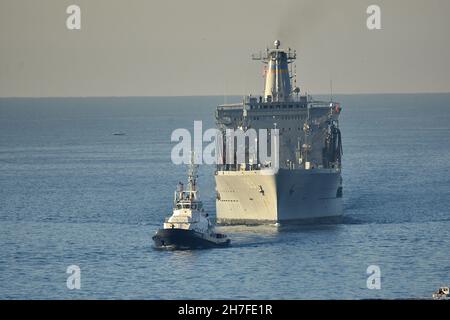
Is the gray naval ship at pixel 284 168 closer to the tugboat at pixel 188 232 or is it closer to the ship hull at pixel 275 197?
the ship hull at pixel 275 197

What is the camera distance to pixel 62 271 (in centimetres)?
6862

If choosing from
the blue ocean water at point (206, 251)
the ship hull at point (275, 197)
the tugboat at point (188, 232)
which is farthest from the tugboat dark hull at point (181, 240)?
the ship hull at point (275, 197)

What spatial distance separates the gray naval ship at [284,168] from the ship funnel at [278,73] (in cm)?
9

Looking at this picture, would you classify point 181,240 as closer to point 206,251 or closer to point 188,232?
point 188,232

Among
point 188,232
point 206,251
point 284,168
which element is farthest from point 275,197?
point 206,251

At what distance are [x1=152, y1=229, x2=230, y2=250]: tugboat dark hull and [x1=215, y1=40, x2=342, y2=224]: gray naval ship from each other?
10.7 metres

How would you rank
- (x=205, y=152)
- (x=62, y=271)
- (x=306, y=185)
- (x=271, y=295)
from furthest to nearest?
(x=205, y=152)
(x=306, y=185)
(x=62, y=271)
(x=271, y=295)

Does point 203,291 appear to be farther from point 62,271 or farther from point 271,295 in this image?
point 62,271

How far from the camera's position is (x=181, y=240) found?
75.2 meters

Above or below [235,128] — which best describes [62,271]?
below

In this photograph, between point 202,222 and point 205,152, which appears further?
point 205,152

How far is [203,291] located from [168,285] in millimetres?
2134

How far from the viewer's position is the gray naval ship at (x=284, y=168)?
283 ft
